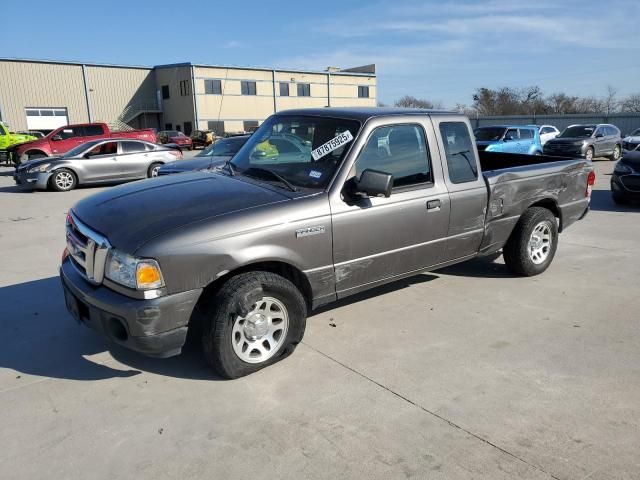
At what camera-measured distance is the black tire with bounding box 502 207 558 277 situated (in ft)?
17.9

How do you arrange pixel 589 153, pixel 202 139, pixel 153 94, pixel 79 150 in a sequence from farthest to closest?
pixel 153 94 < pixel 202 139 < pixel 589 153 < pixel 79 150

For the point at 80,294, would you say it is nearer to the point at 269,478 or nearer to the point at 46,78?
the point at 269,478

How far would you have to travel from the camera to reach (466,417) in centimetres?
306

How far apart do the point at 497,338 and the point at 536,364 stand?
1.57 ft

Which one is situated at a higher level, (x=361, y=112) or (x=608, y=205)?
(x=361, y=112)

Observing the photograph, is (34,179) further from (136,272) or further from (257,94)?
(257,94)

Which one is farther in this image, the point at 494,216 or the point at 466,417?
the point at 494,216

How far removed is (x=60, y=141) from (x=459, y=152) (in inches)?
802

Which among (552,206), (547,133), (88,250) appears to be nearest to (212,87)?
(547,133)

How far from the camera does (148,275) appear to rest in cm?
306

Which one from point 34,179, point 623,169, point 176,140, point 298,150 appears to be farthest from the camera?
point 176,140

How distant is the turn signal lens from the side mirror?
162cm

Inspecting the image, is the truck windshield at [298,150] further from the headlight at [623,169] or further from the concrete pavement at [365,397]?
the headlight at [623,169]

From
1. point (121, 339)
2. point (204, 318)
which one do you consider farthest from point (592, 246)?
point (121, 339)
